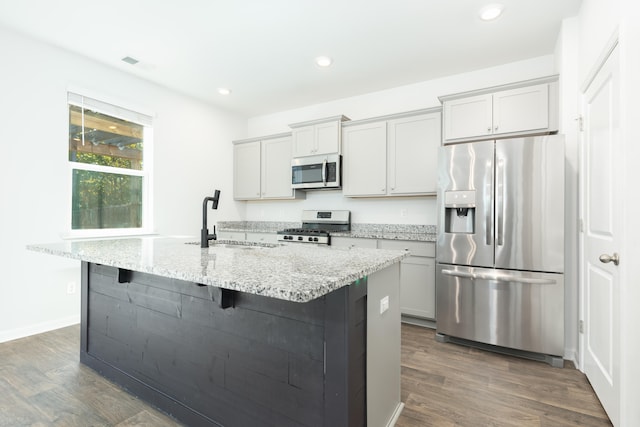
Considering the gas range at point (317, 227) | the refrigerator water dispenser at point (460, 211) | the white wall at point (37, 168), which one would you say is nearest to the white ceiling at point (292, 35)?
the white wall at point (37, 168)

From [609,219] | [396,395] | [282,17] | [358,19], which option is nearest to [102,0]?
[282,17]

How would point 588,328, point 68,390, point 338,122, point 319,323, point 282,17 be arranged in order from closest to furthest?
point 319,323 < point 68,390 < point 588,328 < point 282,17 < point 338,122

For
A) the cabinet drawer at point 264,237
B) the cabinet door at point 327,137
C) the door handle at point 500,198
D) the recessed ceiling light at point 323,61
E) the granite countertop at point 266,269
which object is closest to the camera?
the granite countertop at point 266,269

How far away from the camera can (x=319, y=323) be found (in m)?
1.25

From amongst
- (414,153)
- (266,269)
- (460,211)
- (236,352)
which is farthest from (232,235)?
(266,269)

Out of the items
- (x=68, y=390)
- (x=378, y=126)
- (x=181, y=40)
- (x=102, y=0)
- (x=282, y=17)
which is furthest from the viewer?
(x=378, y=126)

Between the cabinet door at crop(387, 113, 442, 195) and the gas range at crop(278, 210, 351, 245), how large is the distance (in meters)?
0.87

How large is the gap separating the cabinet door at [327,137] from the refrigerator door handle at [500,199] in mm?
1916

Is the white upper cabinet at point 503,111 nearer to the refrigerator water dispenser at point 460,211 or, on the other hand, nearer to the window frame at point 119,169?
the refrigerator water dispenser at point 460,211

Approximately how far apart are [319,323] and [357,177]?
2.82 metres

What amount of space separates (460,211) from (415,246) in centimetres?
60

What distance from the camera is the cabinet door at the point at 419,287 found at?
123 inches

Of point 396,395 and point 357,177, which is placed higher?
point 357,177

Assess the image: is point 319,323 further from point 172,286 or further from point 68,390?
point 68,390
